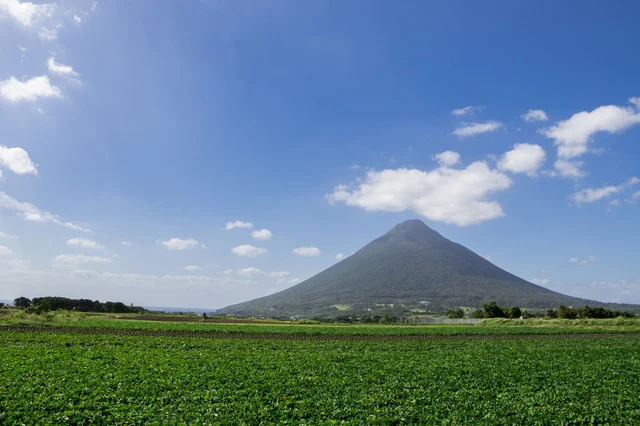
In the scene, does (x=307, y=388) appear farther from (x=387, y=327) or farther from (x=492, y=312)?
(x=492, y=312)

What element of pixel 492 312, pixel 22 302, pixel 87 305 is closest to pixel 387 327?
pixel 492 312

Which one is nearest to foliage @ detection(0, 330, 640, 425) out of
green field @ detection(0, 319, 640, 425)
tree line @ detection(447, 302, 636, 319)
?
green field @ detection(0, 319, 640, 425)

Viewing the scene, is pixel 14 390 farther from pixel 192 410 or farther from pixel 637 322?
pixel 637 322

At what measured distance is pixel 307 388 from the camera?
17.6 meters

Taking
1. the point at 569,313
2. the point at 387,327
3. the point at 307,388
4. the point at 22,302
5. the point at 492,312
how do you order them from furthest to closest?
1. the point at 22,302
2. the point at 492,312
3. the point at 569,313
4. the point at 387,327
5. the point at 307,388

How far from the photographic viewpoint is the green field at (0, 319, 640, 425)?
45.5 feet

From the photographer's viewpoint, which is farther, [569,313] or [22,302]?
[22,302]

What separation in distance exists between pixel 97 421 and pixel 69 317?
67.1 metres

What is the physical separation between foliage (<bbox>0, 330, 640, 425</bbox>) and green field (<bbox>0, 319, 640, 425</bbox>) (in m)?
0.05

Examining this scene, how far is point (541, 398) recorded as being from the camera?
16.6 meters

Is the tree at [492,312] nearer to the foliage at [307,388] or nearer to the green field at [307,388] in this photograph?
the foliage at [307,388]

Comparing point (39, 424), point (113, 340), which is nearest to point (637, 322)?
point (113, 340)

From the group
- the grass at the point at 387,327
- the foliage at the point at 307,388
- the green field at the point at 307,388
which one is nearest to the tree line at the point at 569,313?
the grass at the point at 387,327

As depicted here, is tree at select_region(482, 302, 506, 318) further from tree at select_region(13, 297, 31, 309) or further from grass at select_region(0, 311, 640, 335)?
tree at select_region(13, 297, 31, 309)
